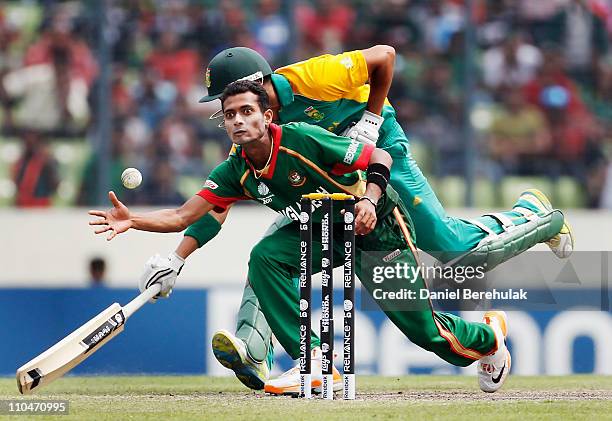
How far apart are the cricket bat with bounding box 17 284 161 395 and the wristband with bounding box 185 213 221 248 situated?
0.71m

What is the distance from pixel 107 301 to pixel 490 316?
14.6ft

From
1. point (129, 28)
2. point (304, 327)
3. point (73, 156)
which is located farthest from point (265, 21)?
point (304, 327)

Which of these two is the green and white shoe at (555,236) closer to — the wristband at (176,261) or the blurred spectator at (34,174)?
the wristband at (176,261)

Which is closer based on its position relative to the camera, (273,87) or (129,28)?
(273,87)

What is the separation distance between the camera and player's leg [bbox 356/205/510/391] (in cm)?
640

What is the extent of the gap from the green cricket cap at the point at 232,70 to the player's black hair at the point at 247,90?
1.28 ft

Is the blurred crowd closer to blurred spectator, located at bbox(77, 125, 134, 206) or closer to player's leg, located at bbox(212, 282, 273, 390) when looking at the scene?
blurred spectator, located at bbox(77, 125, 134, 206)

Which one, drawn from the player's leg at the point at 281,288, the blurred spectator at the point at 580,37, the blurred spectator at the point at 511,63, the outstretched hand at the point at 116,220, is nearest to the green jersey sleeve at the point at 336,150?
the player's leg at the point at 281,288

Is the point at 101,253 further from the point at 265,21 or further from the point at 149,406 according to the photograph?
the point at 149,406

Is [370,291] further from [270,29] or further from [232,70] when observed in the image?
[270,29]

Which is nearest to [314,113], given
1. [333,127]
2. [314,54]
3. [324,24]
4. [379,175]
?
[333,127]

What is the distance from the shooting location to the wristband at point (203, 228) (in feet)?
23.1

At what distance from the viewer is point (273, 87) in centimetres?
683

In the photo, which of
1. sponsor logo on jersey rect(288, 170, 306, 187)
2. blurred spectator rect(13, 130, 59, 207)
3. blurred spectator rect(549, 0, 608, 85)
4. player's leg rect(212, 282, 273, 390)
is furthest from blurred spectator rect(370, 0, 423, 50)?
sponsor logo on jersey rect(288, 170, 306, 187)
